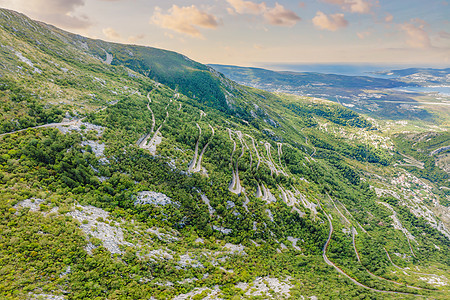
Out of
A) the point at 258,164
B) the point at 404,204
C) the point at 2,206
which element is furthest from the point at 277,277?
the point at 404,204

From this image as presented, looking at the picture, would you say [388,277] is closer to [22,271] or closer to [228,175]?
[228,175]

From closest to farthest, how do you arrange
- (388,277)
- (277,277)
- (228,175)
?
(277,277), (388,277), (228,175)

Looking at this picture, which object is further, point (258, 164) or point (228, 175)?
point (258, 164)

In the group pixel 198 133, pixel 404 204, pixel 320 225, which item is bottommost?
pixel 404 204

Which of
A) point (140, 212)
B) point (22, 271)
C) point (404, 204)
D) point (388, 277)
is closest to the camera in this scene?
point (22, 271)

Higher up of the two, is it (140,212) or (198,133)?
(198,133)

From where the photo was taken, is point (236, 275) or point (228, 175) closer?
point (236, 275)

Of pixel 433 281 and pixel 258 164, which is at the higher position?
pixel 258 164

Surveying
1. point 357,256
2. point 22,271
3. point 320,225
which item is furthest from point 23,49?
point 357,256

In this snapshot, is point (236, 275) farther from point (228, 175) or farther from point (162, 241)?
point (228, 175)
